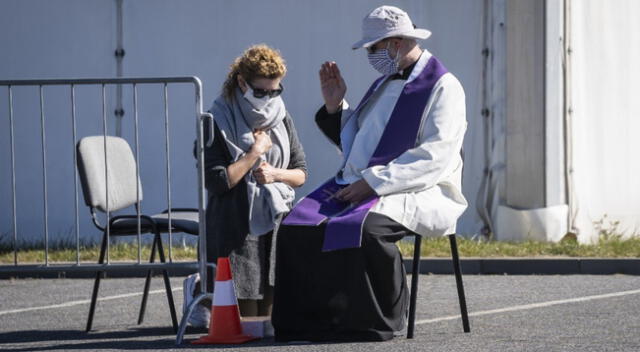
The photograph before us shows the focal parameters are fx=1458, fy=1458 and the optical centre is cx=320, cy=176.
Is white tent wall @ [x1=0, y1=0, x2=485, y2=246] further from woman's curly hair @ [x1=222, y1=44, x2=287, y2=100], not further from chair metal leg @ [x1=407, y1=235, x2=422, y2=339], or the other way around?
chair metal leg @ [x1=407, y1=235, x2=422, y2=339]

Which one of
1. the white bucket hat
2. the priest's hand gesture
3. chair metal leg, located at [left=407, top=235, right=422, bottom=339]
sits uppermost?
the white bucket hat

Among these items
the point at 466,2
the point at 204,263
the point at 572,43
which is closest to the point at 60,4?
the point at 466,2

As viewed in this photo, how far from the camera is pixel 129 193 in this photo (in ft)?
26.8

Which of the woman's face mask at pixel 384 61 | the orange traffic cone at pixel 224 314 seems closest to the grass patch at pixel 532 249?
the woman's face mask at pixel 384 61

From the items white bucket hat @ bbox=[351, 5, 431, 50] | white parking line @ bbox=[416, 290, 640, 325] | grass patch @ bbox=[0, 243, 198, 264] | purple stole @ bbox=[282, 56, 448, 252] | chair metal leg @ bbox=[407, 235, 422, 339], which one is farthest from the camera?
grass patch @ bbox=[0, 243, 198, 264]

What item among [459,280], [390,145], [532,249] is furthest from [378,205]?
[532,249]

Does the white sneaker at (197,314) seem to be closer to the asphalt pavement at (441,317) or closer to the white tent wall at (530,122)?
the asphalt pavement at (441,317)

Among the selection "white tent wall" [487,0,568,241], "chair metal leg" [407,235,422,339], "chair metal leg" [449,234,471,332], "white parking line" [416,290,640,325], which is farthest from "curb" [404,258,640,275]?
"chair metal leg" [407,235,422,339]

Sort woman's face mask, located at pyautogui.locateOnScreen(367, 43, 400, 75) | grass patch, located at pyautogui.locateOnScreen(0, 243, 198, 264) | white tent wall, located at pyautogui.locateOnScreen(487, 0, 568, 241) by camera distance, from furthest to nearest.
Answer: white tent wall, located at pyautogui.locateOnScreen(487, 0, 568, 241) → grass patch, located at pyautogui.locateOnScreen(0, 243, 198, 264) → woman's face mask, located at pyautogui.locateOnScreen(367, 43, 400, 75)

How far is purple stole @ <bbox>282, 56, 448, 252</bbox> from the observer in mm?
7246

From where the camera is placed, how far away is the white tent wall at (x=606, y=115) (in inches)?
497

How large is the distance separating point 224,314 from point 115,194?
1.23m

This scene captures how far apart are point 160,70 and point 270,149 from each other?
5.26m

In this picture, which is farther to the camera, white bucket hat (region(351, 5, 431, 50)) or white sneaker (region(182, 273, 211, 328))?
white sneaker (region(182, 273, 211, 328))
